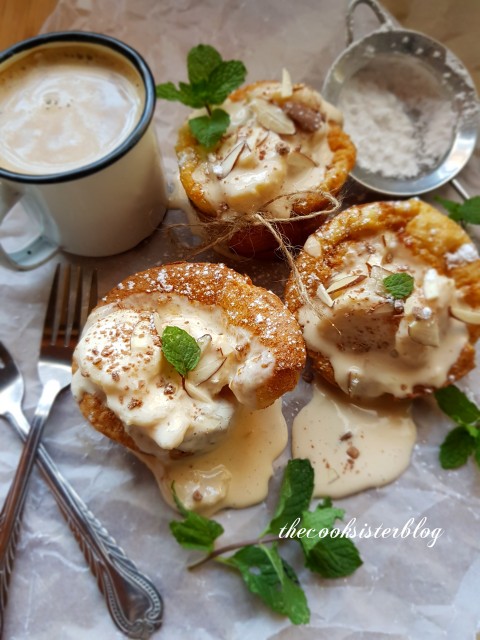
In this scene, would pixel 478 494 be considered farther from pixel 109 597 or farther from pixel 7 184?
pixel 7 184

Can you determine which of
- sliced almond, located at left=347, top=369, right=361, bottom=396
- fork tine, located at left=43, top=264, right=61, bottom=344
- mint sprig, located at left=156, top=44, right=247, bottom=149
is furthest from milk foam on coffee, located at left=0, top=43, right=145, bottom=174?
sliced almond, located at left=347, top=369, right=361, bottom=396

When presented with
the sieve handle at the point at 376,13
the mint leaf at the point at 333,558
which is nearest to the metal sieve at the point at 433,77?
the sieve handle at the point at 376,13

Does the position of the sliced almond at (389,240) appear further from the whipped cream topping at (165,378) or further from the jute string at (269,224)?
the whipped cream topping at (165,378)

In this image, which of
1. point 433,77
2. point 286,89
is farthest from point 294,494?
point 433,77

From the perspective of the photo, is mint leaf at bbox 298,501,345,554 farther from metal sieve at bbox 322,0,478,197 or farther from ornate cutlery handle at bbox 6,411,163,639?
metal sieve at bbox 322,0,478,197

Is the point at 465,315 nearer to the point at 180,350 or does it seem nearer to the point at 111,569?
the point at 180,350
